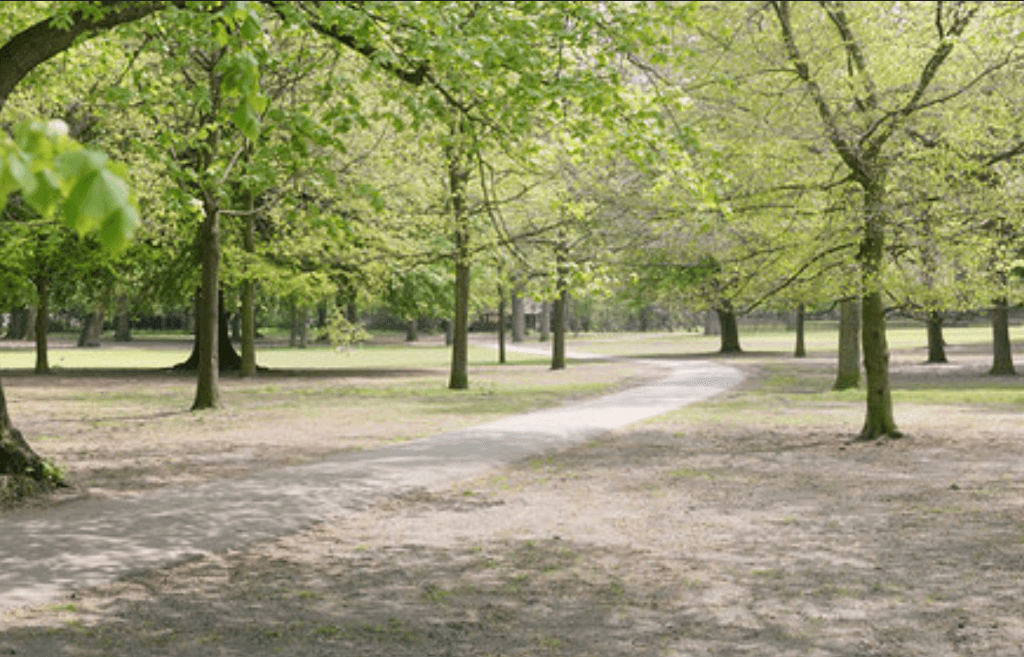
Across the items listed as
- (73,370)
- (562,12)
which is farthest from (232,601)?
(73,370)

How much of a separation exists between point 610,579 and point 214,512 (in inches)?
168

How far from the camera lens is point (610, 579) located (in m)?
7.06

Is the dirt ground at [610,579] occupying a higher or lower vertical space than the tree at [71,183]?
lower

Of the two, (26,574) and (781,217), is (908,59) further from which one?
(26,574)

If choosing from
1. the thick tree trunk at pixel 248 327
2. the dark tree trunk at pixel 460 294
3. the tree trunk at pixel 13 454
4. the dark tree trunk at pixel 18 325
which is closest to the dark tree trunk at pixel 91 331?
the dark tree trunk at pixel 18 325

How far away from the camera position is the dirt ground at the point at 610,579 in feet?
18.6

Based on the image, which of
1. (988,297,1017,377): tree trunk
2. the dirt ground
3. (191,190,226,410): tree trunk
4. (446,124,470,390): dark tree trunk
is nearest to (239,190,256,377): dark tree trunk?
(446,124,470,390): dark tree trunk

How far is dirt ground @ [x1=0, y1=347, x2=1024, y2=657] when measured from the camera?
18.6 ft

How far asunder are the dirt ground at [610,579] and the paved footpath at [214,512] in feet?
1.19

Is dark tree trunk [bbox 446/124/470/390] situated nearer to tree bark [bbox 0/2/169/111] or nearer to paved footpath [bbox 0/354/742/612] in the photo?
paved footpath [bbox 0/354/742/612]

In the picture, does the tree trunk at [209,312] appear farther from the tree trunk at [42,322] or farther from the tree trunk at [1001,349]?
the tree trunk at [1001,349]

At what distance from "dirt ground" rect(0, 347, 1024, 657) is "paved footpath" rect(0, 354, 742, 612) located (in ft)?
1.19

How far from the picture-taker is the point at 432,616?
6.19 m

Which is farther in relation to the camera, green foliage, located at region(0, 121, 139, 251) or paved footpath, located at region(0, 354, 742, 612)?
paved footpath, located at region(0, 354, 742, 612)
